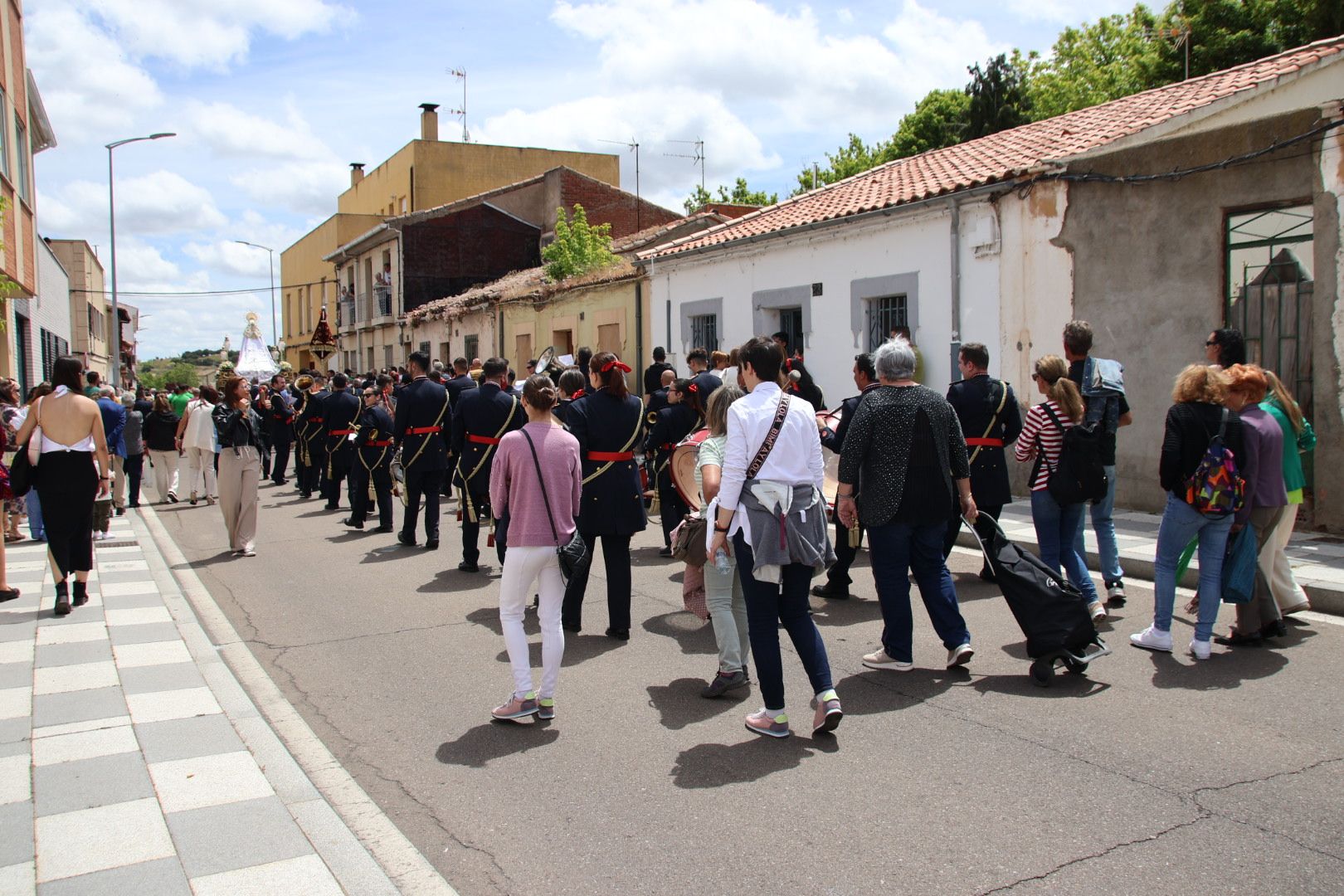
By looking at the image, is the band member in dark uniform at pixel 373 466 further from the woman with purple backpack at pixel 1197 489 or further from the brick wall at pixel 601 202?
the brick wall at pixel 601 202

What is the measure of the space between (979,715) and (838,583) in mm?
2694

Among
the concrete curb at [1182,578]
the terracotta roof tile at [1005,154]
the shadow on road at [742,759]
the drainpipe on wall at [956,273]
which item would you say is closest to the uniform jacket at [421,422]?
the concrete curb at [1182,578]

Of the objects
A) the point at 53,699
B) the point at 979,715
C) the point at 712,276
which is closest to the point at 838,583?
the point at 979,715

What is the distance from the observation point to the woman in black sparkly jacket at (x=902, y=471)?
5.47 metres

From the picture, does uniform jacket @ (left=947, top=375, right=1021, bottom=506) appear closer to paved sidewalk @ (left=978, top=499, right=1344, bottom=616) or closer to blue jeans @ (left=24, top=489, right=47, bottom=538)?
paved sidewalk @ (left=978, top=499, right=1344, bottom=616)

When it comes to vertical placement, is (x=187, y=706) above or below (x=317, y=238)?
below

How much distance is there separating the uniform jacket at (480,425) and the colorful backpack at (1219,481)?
203 inches

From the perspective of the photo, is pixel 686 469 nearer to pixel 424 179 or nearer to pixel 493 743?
pixel 493 743

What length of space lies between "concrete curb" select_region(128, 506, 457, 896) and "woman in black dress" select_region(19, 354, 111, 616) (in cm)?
107

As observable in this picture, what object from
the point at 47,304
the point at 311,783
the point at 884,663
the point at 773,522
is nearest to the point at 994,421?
the point at 884,663

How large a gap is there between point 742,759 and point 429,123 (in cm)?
4724

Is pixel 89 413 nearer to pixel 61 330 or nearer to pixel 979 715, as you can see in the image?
pixel 979 715

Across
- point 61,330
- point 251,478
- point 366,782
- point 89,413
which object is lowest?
point 366,782

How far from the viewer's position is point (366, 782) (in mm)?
4527
